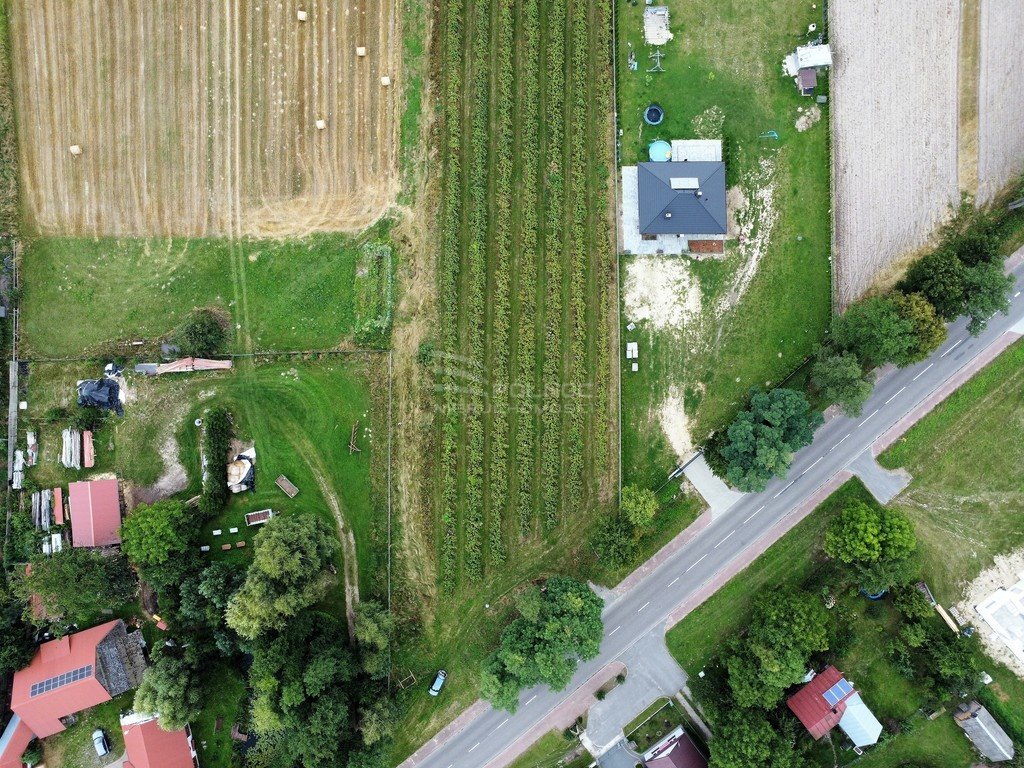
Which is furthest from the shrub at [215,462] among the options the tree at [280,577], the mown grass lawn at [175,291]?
the mown grass lawn at [175,291]

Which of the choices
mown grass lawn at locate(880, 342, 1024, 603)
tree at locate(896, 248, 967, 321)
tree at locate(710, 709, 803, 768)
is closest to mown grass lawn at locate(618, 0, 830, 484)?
tree at locate(896, 248, 967, 321)

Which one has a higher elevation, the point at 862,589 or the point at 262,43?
the point at 262,43

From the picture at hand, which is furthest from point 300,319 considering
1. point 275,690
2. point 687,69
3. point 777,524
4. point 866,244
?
point 866,244

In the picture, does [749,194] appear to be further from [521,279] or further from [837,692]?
[837,692]

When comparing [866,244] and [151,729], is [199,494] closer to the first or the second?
[151,729]

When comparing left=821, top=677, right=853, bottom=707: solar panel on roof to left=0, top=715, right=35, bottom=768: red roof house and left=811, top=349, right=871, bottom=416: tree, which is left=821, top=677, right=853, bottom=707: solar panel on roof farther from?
left=0, top=715, right=35, bottom=768: red roof house

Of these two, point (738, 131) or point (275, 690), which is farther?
point (738, 131)
